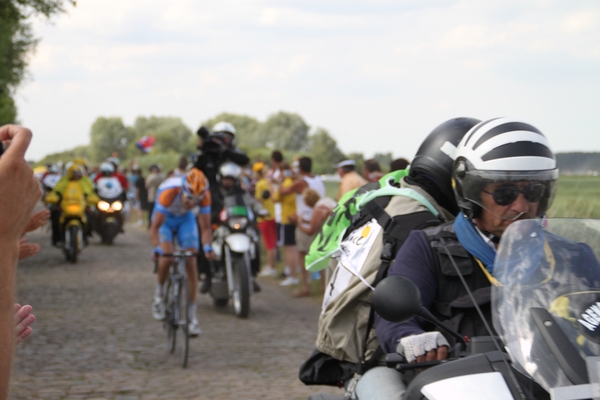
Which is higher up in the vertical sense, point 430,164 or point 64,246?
point 430,164

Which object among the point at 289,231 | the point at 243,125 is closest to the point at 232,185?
the point at 289,231

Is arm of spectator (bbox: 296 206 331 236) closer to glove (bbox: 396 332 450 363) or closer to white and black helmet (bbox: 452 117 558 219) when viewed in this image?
white and black helmet (bbox: 452 117 558 219)

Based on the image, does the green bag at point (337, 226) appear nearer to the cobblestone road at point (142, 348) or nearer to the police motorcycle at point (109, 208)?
the cobblestone road at point (142, 348)

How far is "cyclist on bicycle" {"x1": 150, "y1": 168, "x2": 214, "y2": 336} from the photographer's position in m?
7.63

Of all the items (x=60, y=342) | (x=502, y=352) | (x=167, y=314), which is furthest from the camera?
(x=60, y=342)

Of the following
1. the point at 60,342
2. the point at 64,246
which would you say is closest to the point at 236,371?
the point at 60,342

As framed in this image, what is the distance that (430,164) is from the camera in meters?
3.47

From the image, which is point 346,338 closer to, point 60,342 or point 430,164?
point 430,164

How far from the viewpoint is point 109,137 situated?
356 feet

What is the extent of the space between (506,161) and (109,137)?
109 m

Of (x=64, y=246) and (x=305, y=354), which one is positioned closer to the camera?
(x=305, y=354)

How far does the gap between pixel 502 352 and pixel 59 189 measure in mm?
14938

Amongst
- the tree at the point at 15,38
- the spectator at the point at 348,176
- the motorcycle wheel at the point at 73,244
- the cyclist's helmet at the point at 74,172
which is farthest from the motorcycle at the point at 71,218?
the spectator at the point at 348,176

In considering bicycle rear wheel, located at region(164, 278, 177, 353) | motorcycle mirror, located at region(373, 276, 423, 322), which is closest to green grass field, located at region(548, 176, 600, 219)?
motorcycle mirror, located at region(373, 276, 423, 322)
